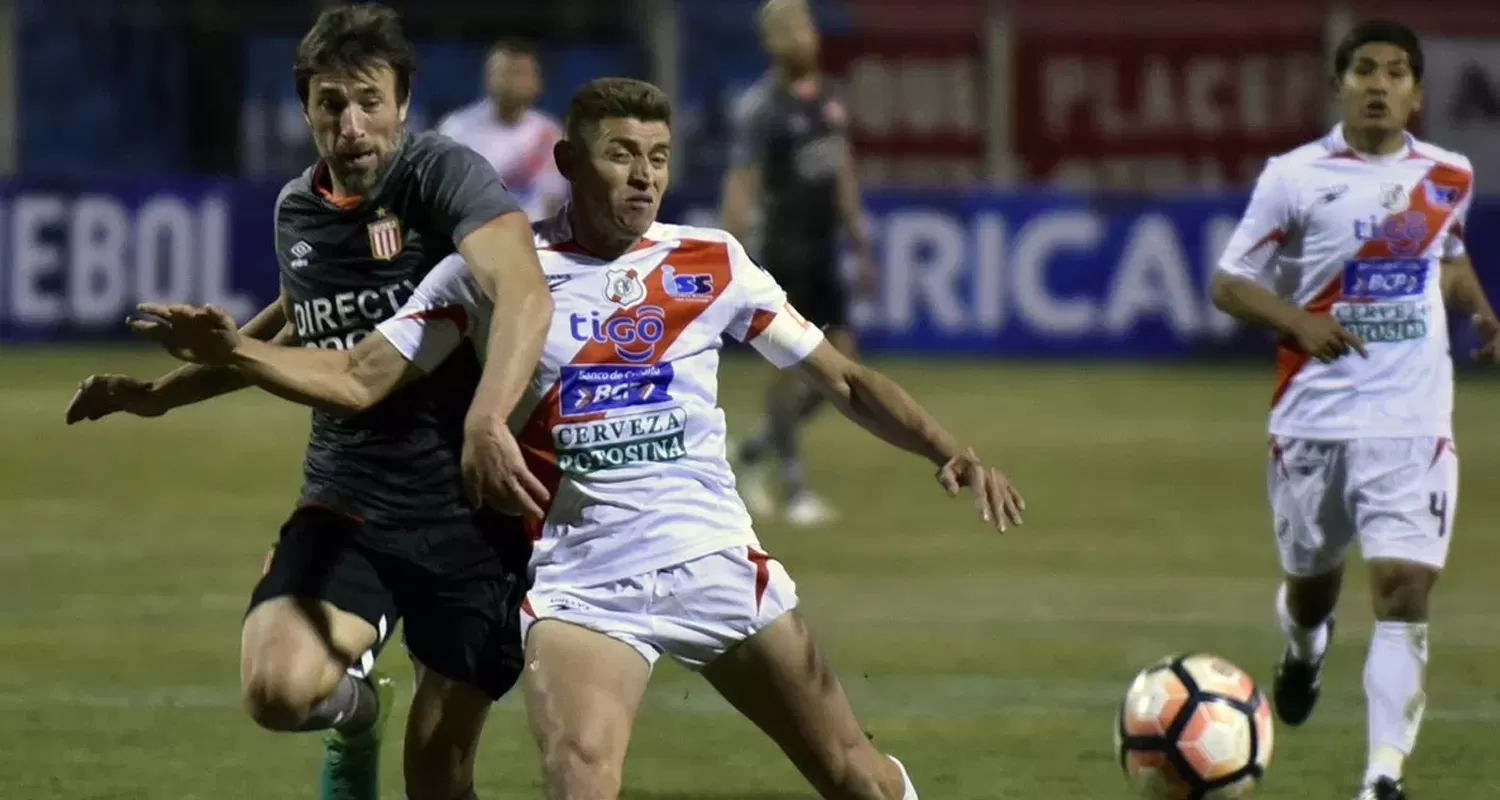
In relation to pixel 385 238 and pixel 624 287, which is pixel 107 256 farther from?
Result: pixel 624 287

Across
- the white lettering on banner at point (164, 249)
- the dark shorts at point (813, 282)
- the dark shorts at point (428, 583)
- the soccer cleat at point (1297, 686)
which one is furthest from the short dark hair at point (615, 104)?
the white lettering on banner at point (164, 249)

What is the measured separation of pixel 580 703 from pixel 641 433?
0.63 meters

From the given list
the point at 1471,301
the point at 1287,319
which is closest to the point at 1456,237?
the point at 1471,301

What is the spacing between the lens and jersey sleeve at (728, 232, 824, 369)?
5.61 metres

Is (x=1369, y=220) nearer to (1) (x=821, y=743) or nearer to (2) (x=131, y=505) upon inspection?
(1) (x=821, y=743)

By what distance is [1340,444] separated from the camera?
7441 millimetres

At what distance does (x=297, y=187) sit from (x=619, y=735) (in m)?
1.62

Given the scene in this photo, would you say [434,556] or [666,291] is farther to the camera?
[434,556]

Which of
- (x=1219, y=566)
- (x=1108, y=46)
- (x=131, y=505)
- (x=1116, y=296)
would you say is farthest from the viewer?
(x=1108, y=46)

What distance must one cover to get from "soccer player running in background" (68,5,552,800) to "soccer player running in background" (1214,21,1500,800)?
2.56 metres

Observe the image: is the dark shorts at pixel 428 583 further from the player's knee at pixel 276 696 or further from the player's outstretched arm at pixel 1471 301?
the player's outstretched arm at pixel 1471 301

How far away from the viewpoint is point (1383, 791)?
673 centimetres

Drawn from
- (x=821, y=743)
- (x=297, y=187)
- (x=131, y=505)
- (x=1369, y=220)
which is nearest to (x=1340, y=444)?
(x=1369, y=220)

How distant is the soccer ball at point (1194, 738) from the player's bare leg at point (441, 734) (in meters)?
1.53
